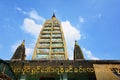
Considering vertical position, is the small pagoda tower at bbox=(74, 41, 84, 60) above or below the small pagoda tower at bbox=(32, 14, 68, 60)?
below

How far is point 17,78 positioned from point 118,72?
7.94 meters

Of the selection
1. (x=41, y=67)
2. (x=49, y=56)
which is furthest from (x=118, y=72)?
(x=49, y=56)

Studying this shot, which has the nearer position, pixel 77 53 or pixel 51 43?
pixel 77 53

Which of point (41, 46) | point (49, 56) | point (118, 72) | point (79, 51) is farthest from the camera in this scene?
point (41, 46)

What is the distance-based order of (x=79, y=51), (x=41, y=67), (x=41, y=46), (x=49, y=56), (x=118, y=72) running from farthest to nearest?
(x=41, y=46)
(x=49, y=56)
(x=79, y=51)
(x=41, y=67)
(x=118, y=72)

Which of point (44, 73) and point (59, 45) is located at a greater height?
point (59, 45)

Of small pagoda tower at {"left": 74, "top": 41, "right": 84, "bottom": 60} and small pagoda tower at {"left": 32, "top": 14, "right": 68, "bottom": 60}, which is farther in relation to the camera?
small pagoda tower at {"left": 32, "top": 14, "right": 68, "bottom": 60}

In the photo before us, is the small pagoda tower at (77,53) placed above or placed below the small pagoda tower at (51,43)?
below

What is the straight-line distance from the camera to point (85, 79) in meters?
13.2

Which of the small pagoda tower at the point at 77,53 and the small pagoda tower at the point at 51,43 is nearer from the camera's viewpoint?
the small pagoda tower at the point at 77,53

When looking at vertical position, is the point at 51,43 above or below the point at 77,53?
above

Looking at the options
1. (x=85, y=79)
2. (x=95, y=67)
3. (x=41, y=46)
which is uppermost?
(x=41, y=46)

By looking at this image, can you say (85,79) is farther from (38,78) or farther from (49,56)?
(49,56)

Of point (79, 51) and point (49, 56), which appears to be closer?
point (79, 51)
